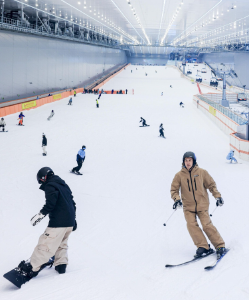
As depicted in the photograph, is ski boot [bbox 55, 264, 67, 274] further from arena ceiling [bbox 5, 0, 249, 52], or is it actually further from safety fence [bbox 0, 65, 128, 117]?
arena ceiling [bbox 5, 0, 249, 52]

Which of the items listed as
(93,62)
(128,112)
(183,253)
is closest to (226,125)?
(128,112)

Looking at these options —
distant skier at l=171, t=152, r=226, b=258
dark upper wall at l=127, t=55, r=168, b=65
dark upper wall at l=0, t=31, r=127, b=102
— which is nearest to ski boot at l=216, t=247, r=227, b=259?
distant skier at l=171, t=152, r=226, b=258

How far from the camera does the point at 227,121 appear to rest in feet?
67.8

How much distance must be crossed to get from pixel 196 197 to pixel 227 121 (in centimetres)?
1759

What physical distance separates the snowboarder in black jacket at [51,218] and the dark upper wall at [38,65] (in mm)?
24944

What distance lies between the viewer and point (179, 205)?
3.99 m

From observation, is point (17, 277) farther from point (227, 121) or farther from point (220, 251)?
point (227, 121)

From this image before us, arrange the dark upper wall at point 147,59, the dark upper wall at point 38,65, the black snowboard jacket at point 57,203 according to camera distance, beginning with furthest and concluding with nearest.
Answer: the dark upper wall at point 147,59 < the dark upper wall at point 38,65 < the black snowboard jacket at point 57,203

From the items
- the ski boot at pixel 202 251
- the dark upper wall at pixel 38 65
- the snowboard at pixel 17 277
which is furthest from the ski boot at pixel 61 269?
the dark upper wall at pixel 38 65

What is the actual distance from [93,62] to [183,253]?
55.5 meters

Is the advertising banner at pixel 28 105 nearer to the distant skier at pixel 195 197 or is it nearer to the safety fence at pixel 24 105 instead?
the safety fence at pixel 24 105

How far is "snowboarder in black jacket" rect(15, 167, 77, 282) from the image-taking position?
11.3 feet

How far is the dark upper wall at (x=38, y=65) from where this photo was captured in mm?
27141

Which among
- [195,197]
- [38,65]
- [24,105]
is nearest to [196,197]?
[195,197]
